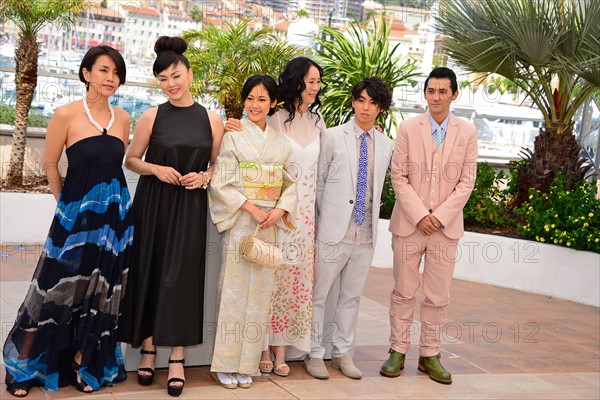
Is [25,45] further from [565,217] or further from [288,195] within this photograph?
[565,217]

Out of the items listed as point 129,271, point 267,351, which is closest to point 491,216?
point 267,351

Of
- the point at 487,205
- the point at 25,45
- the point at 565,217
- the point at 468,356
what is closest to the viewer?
the point at 468,356

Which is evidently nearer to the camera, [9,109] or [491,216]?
[491,216]

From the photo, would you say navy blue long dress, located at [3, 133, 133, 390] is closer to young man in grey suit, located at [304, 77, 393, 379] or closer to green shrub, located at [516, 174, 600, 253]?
young man in grey suit, located at [304, 77, 393, 379]

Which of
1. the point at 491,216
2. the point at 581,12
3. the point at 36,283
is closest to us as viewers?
the point at 36,283

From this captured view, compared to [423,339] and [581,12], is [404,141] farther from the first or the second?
[581,12]

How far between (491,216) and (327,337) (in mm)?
3969

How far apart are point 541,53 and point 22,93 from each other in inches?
193

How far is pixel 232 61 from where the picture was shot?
871 centimetres

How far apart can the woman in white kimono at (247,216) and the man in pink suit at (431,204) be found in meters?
0.79

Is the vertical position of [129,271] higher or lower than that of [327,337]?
higher

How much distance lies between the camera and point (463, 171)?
5.04 metres

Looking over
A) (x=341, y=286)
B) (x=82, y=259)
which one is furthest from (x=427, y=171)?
(x=82, y=259)

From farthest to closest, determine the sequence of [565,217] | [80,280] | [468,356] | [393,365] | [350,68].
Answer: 1. [350,68]
2. [565,217]
3. [468,356]
4. [393,365]
5. [80,280]
